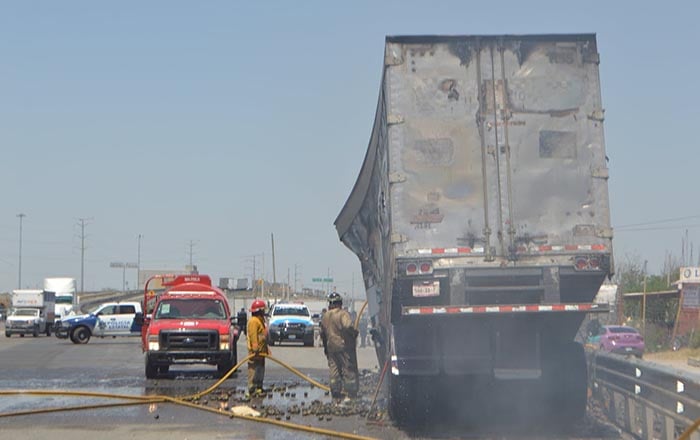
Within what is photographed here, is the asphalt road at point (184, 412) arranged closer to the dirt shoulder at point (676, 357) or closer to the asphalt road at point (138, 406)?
the asphalt road at point (138, 406)

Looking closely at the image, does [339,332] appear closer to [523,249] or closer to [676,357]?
[523,249]

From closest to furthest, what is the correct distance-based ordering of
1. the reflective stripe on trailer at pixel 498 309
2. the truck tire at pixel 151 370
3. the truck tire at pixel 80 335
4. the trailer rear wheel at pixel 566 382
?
the reflective stripe on trailer at pixel 498 309 → the trailer rear wheel at pixel 566 382 → the truck tire at pixel 151 370 → the truck tire at pixel 80 335

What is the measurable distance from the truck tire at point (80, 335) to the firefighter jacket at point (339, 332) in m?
30.5

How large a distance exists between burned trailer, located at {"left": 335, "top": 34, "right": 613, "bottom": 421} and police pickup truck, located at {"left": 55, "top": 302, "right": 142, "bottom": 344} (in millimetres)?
33863

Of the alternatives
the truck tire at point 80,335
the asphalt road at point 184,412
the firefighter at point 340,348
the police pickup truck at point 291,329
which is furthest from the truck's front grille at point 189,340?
the truck tire at point 80,335

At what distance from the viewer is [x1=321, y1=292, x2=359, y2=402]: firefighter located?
16484 millimetres

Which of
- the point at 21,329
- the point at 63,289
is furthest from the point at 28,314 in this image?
the point at 63,289

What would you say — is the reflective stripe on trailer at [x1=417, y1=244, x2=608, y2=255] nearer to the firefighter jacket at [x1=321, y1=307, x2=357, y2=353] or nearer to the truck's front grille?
the firefighter jacket at [x1=321, y1=307, x2=357, y2=353]

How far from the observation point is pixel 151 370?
73.0 feet

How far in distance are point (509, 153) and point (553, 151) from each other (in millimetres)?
583

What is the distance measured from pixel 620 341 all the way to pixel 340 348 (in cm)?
2149

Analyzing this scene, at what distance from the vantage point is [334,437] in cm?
1270

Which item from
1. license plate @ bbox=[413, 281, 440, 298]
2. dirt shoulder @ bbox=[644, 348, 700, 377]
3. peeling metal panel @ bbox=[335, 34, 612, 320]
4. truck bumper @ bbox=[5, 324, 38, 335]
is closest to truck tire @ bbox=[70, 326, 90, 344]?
truck bumper @ bbox=[5, 324, 38, 335]

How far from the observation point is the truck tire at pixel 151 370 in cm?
2205
